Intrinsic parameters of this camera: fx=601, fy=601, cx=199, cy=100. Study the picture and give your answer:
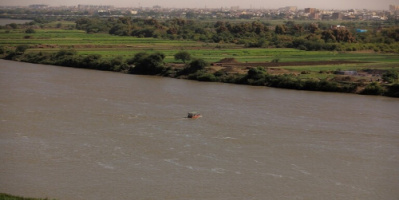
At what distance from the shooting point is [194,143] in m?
8.54

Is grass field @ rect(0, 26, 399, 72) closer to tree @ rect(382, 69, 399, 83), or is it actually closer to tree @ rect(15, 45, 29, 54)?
tree @ rect(15, 45, 29, 54)

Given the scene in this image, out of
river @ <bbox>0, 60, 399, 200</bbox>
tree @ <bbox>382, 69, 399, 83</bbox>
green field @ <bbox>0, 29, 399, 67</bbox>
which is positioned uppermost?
tree @ <bbox>382, 69, 399, 83</bbox>

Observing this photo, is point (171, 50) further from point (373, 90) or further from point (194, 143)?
point (194, 143)

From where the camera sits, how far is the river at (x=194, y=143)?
6785 millimetres

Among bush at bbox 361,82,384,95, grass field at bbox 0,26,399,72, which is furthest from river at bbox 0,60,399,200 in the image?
grass field at bbox 0,26,399,72

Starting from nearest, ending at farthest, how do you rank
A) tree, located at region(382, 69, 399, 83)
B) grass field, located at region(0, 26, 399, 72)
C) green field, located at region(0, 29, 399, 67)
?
tree, located at region(382, 69, 399, 83) < grass field, located at region(0, 26, 399, 72) < green field, located at region(0, 29, 399, 67)

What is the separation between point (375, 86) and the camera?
12.9 m

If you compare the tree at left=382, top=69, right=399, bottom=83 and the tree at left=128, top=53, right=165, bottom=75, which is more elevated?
the tree at left=382, top=69, right=399, bottom=83

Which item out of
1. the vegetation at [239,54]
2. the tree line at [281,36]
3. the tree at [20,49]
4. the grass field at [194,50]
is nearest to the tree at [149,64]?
the vegetation at [239,54]

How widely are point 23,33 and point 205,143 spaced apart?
18.4 m

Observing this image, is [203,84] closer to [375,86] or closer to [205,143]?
[375,86]

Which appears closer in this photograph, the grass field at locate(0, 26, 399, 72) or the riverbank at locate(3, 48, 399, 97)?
the riverbank at locate(3, 48, 399, 97)

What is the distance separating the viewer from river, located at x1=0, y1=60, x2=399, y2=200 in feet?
22.3

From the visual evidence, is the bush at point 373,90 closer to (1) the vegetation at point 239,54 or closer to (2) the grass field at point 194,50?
(1) the vegetation at point 239,54
